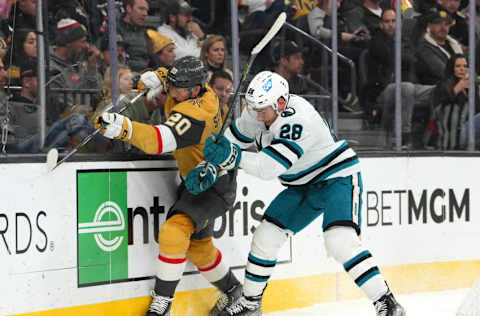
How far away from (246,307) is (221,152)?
970mm

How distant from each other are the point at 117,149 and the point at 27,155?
54 cm

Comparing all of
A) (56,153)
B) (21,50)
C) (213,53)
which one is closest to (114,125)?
(56,153)

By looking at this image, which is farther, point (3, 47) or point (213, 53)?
point (213, 53)

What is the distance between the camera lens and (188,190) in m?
3.93

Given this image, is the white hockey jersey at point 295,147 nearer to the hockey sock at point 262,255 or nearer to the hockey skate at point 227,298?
the hockey sock at point 262,255

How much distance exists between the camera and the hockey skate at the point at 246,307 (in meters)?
4.10

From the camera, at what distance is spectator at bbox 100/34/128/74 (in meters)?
3.90

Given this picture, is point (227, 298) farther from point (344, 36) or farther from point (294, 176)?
point (344, 36)

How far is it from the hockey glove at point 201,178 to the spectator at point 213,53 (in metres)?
0.79

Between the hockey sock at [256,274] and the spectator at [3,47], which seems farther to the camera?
the hockey sock at [256,274]

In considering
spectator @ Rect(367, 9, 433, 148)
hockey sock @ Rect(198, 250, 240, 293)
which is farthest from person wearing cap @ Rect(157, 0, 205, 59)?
spectator @ Rect(367, 9, 433, 148)

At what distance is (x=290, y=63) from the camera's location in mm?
4766

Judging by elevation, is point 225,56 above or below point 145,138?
above

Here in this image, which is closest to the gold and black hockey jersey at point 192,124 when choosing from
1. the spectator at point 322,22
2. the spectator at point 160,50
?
the spectator at point 160,50
